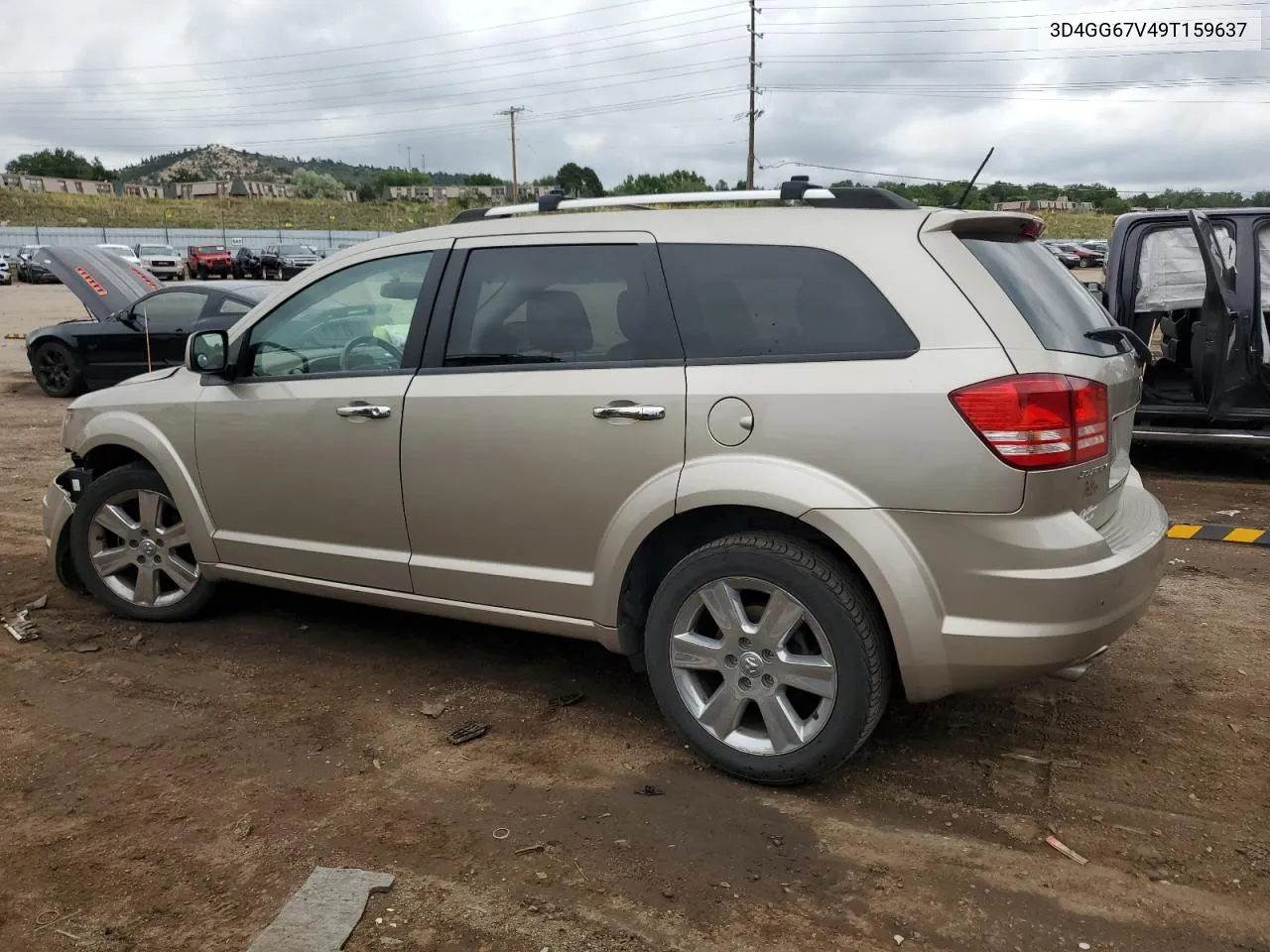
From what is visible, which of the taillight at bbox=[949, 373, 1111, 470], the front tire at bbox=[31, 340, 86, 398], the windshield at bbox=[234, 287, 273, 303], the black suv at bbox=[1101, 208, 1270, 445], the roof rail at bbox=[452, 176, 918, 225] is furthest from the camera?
the front tire at bbox=[31, 340, 86, 398]

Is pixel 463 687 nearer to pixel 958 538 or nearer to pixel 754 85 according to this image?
pixel 958 538

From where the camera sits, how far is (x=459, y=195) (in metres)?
100

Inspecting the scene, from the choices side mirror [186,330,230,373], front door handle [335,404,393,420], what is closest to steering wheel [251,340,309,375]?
side mirror [186,330,230,373]

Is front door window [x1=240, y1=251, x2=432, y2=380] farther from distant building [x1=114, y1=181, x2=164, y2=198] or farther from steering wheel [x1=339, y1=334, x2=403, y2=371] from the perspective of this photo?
distant building [x1=114, y1=181, x2=164, y2=198]

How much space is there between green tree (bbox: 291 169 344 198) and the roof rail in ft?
364

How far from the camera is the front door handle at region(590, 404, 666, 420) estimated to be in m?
3.36

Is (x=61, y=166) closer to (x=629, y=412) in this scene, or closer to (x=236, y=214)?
(x=236, y=214)

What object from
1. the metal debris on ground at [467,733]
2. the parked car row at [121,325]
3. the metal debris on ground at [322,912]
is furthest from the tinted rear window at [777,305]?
the parked car row at [121,325]

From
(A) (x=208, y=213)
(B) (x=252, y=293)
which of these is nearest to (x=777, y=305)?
(B) (x=252, y=293)

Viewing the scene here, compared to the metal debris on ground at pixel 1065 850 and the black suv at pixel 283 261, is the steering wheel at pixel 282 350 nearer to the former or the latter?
the metal debris on ground at pixel 1065 850

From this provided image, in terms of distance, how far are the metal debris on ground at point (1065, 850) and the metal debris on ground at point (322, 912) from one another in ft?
6.12

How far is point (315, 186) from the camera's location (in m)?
116

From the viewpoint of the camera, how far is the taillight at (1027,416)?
2.90m

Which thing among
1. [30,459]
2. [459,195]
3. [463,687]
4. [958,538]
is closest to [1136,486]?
[958,538]
